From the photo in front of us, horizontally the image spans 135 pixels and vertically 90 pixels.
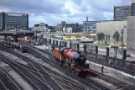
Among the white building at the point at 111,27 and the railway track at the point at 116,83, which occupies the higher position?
the white building at the point at 111,27

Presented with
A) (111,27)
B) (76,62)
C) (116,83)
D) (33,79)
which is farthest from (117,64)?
(111,27)

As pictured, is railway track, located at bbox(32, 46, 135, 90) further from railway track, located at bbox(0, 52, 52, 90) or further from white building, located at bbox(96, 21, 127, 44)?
white building, located at bbox(96, 21, 127, 44)

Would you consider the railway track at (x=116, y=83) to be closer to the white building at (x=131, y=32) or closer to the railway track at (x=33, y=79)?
the railway track at (x=33, y=79)

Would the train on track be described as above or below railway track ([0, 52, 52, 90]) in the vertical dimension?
above

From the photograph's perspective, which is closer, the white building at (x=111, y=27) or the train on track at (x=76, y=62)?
the train on track at (x=76, y=62)

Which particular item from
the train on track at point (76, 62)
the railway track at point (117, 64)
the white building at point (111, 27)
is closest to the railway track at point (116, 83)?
the train on track at point (76, 62)

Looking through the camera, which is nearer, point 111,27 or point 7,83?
point 7,83

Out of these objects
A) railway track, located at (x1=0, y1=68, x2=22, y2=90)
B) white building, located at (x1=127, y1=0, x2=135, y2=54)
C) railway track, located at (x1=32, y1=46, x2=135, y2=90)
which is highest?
white building, located at (x1=127, y1=0, x2=135, y2=54)

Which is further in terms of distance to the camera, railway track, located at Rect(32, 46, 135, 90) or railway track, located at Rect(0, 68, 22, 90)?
railway track, located at Rect(32, 46, 135, 90)

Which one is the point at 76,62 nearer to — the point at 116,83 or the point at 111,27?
the point at 116,83

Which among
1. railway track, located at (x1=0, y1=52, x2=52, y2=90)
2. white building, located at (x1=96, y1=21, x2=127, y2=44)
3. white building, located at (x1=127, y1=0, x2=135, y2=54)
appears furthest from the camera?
white building, located at (x1=96, y1=21, x2=127, y2=44)

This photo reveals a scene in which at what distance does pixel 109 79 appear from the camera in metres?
36.8

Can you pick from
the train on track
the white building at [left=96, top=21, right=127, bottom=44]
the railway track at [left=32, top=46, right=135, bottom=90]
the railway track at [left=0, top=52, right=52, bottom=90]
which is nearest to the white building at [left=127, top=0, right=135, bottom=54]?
the white building at [left=96, top=21, right=127, bottom=44]

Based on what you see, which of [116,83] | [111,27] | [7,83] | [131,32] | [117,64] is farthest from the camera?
[111,27]
